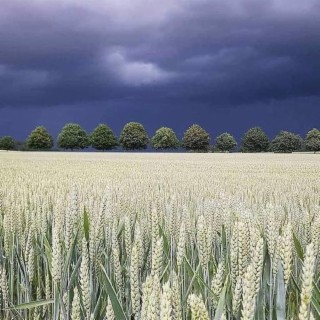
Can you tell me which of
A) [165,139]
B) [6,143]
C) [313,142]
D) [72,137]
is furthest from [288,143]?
[6,143]

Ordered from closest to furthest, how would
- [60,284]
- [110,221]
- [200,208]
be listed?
[60,284]
[110,221]
[200,208]

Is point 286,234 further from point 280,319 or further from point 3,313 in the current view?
point 3,313

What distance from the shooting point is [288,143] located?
82.9 meters

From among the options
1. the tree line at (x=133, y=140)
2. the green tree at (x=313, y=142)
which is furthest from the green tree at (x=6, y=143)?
the green tree at (x=313, y=142)

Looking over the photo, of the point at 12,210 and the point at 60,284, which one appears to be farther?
the point at 12,210

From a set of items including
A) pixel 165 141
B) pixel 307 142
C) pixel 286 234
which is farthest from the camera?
pixel 165 141

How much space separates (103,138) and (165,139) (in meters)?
11.6

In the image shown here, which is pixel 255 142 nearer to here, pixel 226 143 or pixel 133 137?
pixel 226 143

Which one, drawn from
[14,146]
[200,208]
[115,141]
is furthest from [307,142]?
[200,208]

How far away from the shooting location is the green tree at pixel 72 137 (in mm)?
89250

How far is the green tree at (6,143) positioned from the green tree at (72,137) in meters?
9.32

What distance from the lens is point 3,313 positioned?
2.38 metres

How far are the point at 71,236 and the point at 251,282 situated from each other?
50.7 inches

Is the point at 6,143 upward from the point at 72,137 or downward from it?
downward
